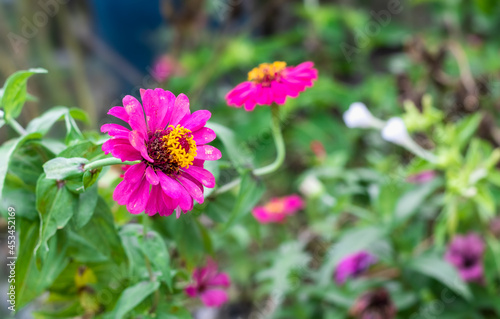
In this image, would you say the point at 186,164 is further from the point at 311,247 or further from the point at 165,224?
the point at 311,247

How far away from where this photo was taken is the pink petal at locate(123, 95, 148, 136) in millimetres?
284

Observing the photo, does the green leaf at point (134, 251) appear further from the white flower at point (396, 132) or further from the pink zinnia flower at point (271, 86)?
the white flower at point (396, 132)

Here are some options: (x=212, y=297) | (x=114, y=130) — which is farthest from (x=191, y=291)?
(x=114, y=130)

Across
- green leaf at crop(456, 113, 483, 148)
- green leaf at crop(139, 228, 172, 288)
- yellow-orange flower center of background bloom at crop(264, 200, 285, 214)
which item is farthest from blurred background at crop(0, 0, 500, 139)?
green leaf at crop(139, 228, 172, 288)

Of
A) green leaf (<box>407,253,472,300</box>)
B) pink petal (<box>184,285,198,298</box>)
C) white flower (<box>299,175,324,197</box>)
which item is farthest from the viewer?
white flower (<box>299,175,324,197</box>)

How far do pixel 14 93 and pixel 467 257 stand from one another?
0.57 meters

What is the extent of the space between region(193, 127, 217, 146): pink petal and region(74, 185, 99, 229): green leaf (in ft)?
0.30

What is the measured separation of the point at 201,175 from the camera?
1.00 ft

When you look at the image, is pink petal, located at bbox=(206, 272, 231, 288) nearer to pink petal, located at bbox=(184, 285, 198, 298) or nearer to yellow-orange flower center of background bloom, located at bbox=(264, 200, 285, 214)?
pink petal, located at bbox=(184, 285, 198, 298)

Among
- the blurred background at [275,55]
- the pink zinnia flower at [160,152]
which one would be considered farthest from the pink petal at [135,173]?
the blurred background at [275,55]

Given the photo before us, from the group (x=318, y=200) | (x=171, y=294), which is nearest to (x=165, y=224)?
(x=171, y=294)

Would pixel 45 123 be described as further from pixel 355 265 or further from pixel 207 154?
pixel 355 265

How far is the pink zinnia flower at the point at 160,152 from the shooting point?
0.28 metres

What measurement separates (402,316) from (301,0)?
1082mm
